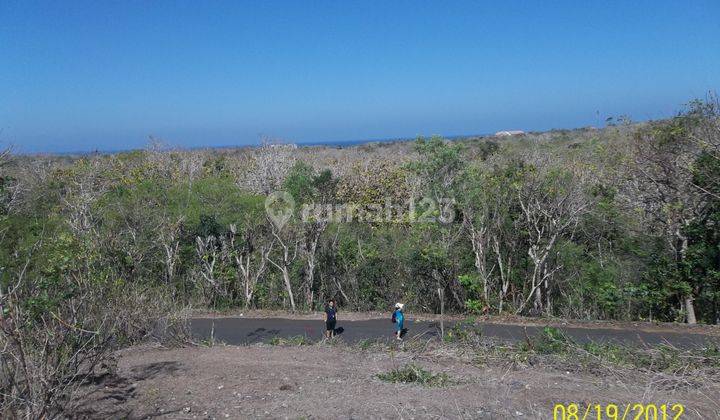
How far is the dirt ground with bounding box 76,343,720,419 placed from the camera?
7988mm

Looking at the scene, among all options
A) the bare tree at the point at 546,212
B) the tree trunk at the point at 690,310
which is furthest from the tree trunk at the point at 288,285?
the tree trunk at the point at 690,310

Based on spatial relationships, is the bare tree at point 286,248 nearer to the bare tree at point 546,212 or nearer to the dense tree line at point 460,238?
the dense tree line at point 460,238

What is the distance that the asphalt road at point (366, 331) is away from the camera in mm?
14547

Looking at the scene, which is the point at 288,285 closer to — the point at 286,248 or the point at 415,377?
the point at 286,248

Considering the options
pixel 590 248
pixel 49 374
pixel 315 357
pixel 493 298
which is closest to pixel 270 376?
pixel 315 357

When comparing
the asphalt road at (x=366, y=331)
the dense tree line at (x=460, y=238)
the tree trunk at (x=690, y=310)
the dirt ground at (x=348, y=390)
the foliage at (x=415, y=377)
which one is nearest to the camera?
the dirt ground at (x=348, y=390)

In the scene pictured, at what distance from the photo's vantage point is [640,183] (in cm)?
1812

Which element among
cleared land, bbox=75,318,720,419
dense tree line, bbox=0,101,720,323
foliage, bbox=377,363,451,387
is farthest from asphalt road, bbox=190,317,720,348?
foliage, bbox=377,363,451,387
